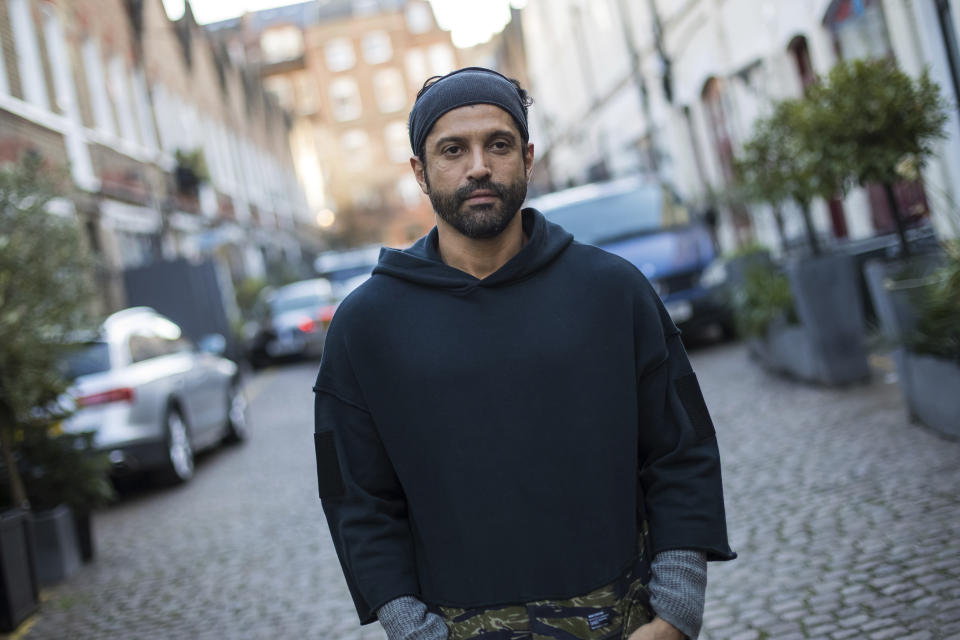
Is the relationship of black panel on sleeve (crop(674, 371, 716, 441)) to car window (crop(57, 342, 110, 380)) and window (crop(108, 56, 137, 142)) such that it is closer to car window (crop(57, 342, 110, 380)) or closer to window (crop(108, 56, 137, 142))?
car window (crop(57, 342, 110, 380))

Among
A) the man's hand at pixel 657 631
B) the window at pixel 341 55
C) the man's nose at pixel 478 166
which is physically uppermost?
the window at pixel 341 55

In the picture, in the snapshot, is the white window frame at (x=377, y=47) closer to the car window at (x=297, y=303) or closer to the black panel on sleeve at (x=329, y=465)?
the car window at (x=297, y=303)

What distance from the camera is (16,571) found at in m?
6.21

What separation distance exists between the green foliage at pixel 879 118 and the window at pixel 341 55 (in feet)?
226

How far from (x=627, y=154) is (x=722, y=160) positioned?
7748 millimetres

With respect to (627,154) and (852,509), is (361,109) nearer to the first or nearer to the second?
(627,154)

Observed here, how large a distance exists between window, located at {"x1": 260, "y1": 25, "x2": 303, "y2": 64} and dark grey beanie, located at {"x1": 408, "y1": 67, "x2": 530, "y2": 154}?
7477 cm

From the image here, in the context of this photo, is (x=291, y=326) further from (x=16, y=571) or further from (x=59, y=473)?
(x=16, y=571)

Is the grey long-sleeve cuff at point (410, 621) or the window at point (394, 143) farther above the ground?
the window at point (394, 143)

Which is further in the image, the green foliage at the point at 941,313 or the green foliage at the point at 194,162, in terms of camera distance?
the green foliage at the point at 194,162

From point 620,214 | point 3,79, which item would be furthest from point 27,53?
point 620,214

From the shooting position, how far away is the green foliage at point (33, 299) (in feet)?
22.5

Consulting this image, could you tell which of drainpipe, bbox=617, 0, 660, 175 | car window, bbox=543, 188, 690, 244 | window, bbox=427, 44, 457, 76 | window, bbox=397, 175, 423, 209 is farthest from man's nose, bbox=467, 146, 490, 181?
window, bbox=427, 44, 457, 76

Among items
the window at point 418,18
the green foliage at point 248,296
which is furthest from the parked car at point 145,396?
the window at point 418,18
